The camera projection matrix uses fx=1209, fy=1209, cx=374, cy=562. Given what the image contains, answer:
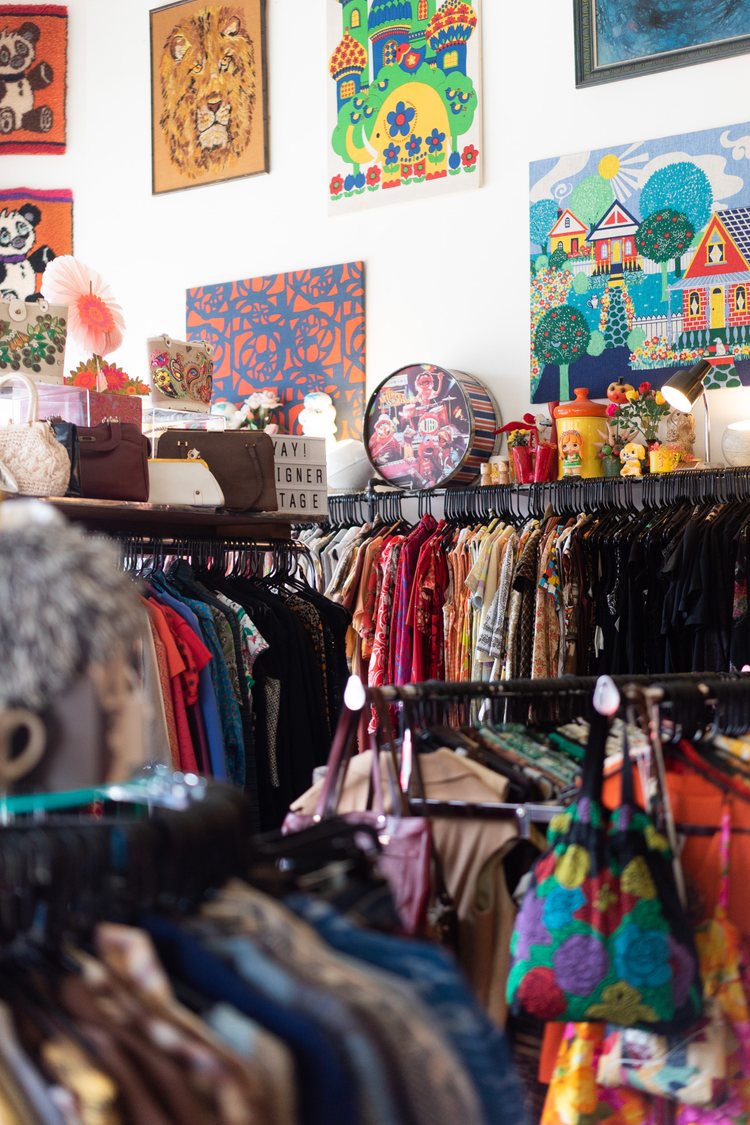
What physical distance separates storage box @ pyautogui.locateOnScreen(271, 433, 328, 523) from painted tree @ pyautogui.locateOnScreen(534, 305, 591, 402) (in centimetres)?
128

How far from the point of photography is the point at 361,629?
5.12m

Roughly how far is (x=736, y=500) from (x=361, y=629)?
161 cm

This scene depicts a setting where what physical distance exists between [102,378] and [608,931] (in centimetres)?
312

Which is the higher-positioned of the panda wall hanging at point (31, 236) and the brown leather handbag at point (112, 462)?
the panda wall hanging at point (31, 236)

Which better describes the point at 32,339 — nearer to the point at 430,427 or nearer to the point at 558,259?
the point at 430,427

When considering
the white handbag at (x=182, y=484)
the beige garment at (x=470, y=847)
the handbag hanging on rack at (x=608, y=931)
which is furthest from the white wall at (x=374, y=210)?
the handbag hanging on rack at (x=608, y=931)

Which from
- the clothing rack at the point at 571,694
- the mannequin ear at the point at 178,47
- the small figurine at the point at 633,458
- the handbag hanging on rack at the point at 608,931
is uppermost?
the mannequin ear at the point at 178,47

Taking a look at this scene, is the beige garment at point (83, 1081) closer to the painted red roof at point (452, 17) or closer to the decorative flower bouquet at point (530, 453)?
the decorative flower bouquet at point (530, 453)

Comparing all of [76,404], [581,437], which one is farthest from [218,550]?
[581,437]

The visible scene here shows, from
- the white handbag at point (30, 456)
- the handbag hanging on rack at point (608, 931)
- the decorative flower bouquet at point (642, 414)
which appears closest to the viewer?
the handbag hanging on rack at point (608, 931)

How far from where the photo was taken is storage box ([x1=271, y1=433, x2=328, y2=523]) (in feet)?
15.0

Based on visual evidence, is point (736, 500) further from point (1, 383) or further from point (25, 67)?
point (25, 67)

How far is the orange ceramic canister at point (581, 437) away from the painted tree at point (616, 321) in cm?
40

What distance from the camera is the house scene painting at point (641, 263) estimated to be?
5.03 metres
